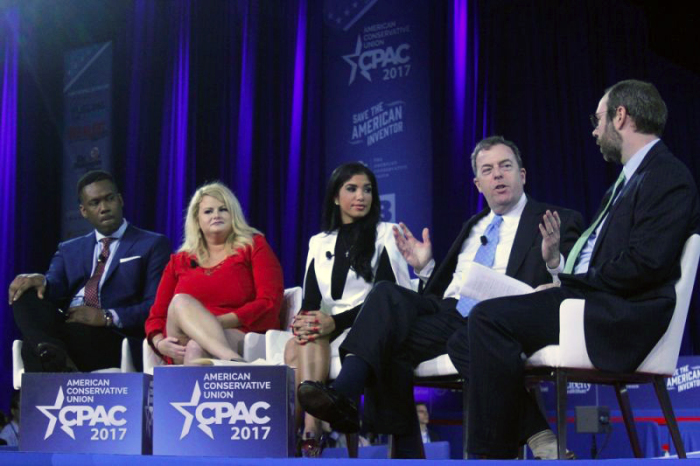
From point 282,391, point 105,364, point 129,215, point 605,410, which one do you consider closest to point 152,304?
point 105,364

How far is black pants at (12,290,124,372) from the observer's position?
12.6 feet

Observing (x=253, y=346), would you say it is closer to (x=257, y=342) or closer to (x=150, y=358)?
(x=257, y=342)

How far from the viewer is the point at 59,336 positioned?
389 cm

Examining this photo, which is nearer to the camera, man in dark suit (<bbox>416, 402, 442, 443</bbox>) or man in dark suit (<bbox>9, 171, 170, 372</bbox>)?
man in dark suit (<bbox>9, 171, 170, 372</bbox>)

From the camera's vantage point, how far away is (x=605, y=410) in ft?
14.4

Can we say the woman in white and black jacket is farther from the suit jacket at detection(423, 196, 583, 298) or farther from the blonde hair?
the suit jacket at detection(423, 196, 583, 298)

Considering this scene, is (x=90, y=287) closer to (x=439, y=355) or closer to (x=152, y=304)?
(x=152, y=304)

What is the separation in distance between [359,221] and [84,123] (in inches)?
162

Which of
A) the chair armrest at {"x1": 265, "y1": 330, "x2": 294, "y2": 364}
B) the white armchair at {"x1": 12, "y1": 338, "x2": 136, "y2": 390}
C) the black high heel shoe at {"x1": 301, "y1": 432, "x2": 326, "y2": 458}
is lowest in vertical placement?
the black high heel shoe at {"x1": 301, "y1": 432, "x2": 326, "y2": 458}

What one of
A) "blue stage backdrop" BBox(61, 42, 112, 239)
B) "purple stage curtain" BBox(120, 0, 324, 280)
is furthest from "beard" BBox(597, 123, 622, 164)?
"blue stage backdrop" BBox(61, 42, 112, 239)

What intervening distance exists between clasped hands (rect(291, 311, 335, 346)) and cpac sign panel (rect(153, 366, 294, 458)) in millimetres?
598

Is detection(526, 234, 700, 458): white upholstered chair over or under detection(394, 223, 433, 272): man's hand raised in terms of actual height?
under

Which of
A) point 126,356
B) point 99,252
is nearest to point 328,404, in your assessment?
point 126,356

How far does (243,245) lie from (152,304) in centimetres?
59
